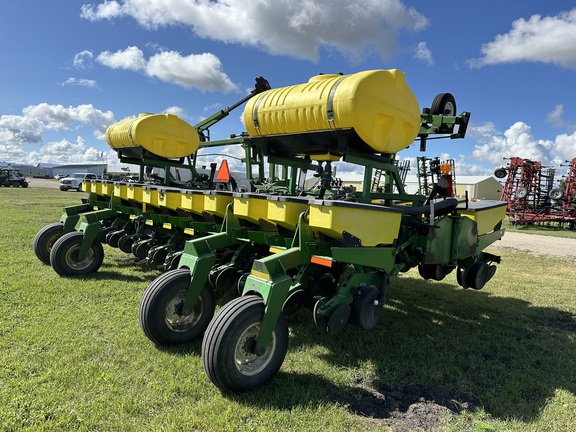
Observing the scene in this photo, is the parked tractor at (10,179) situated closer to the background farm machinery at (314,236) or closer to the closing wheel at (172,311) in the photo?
the background farm machinery at (314,236)

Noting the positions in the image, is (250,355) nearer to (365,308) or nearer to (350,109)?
(365,308)

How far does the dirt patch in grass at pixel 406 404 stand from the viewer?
9.32 feet

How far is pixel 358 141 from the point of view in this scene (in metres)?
3.75

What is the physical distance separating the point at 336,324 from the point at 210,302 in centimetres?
123

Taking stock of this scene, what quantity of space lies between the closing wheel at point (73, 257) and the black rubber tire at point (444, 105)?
5184mm

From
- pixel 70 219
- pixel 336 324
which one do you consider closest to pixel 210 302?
pixel 336 324

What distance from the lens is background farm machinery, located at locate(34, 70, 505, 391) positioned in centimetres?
312

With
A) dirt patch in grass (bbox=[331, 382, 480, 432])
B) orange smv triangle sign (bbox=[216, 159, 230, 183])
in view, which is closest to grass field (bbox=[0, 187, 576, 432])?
dirt patch in grass (bbox=[331, 382, 480, 432])

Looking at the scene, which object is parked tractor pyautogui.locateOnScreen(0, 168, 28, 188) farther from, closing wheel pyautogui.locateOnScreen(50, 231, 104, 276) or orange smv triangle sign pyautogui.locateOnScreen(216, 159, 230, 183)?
orange smv triangle sign pyautogui.locateOnScreen(216, 159, 230, 183)

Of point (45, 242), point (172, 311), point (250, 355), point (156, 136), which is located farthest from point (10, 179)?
point (250, 355)

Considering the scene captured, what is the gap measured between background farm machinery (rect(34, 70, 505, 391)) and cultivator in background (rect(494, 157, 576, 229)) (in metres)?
17.9

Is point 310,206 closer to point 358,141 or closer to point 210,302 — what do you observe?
point 358,141

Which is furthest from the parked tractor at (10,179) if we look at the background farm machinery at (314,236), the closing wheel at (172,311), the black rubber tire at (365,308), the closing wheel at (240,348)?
the black rubber tire at (365,308)

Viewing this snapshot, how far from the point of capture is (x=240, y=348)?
120 inches
